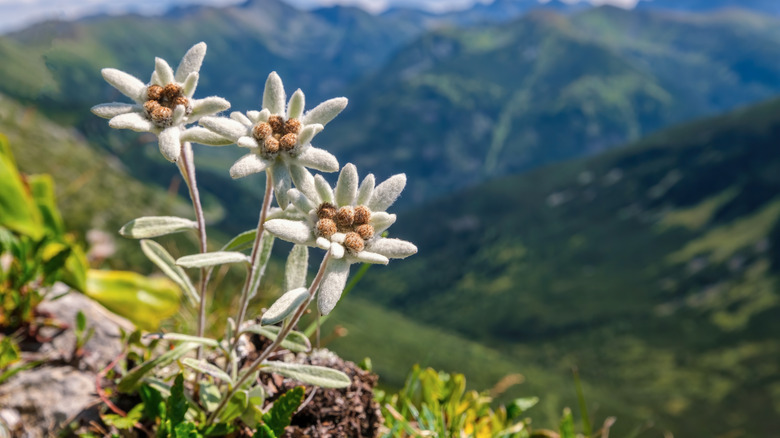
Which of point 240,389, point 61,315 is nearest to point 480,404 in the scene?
point 240,389

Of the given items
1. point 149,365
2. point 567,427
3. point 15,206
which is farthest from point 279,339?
point 15,206

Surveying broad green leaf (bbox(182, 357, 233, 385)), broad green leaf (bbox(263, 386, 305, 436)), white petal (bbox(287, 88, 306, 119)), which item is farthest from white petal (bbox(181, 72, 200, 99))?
broad green leaf (bbox(263, 386, 305, 436))

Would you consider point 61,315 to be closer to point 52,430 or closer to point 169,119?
point 52,430

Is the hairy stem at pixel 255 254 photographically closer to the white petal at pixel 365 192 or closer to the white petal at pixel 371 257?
the white petal at pixel 365 192

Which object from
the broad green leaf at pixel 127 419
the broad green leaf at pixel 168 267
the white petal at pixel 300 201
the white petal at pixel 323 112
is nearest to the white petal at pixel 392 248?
the white petal at pixel 300 201

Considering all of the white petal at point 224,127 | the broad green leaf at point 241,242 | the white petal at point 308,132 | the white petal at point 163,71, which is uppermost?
the white petal at point 163,71

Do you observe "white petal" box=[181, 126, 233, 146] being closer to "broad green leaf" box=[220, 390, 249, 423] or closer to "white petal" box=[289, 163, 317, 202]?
"white petal" box=[289, 163, 317, 202]

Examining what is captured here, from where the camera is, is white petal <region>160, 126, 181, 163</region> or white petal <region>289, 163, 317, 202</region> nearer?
white petal <region>160, 126, 181, 163</region>
